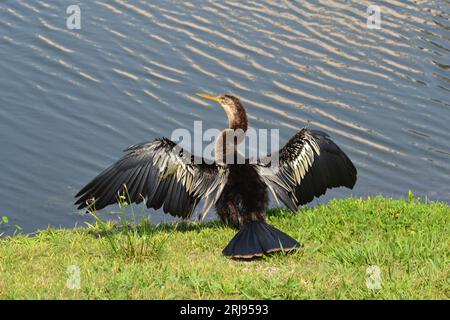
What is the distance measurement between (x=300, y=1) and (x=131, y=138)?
24.1 ft

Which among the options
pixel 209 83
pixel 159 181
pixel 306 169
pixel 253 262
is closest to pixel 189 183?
pixel 159 181

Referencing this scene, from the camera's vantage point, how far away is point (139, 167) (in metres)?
8.98

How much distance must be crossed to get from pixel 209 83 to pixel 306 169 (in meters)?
5.73

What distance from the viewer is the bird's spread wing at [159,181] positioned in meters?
8.97

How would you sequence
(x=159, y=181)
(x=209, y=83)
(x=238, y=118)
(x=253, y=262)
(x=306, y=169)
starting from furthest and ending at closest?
(x=209, y=83)
(x=238, y=118)
(x=306, y=169)
(x=159, y=181)
(x=253, y=262)

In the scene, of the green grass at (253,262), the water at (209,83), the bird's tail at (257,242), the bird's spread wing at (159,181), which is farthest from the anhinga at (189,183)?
the water at (209,83)

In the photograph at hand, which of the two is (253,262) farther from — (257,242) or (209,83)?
(209,83)

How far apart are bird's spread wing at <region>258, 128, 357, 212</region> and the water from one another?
219 cm

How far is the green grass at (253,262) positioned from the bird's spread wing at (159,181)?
0.31 meters

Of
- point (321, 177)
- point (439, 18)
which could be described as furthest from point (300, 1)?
point (321, 177)

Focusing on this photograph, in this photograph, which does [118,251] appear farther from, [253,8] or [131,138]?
[253,8]

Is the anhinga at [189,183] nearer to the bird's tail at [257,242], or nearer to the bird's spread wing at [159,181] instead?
the bird's spread wing at [159,181]

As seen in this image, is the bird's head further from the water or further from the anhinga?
the water

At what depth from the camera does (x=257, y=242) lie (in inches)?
310
